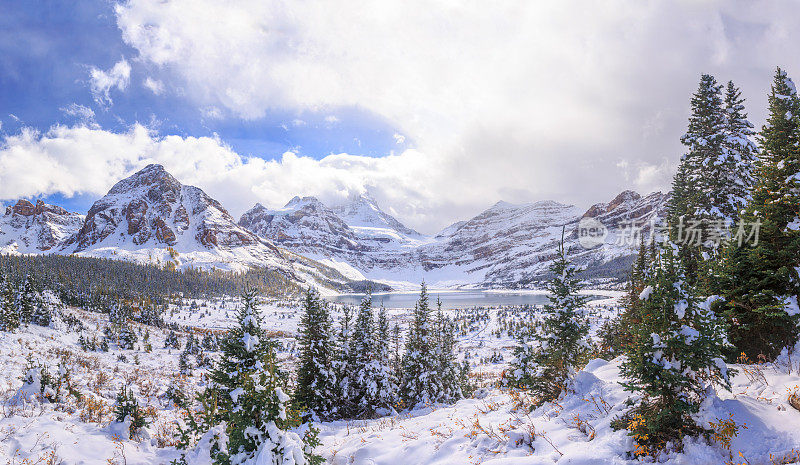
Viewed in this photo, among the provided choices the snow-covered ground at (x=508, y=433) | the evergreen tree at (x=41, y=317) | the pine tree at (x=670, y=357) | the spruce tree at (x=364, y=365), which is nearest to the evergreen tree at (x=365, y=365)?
the spruce tree at (x=364, y=365)

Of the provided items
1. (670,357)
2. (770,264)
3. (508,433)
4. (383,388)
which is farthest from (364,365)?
(770,264)

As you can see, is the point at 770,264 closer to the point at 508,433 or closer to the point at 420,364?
the point at 508,433

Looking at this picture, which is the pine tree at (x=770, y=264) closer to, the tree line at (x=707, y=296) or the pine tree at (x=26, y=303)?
the tree line at (x=707, y=296)

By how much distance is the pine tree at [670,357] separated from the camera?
18.2 feet

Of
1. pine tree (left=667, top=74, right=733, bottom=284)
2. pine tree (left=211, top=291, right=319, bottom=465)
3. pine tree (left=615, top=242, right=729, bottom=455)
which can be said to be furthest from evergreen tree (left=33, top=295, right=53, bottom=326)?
pine tree (left=667, top=74, right=733, bottom=284)

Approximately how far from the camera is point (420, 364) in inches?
981

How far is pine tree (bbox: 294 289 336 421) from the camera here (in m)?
20.0

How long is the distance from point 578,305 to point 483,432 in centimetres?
558

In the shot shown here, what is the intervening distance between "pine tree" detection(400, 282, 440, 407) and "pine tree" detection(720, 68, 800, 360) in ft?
59.0

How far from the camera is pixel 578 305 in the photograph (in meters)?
10.8

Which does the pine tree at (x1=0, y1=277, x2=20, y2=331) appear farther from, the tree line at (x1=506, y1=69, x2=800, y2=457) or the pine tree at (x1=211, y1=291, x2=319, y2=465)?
the tree line at (x1=506, y1=69, x2=800, y2=457)

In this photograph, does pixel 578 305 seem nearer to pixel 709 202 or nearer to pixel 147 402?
pixel 709 202

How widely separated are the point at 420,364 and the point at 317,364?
815 cm

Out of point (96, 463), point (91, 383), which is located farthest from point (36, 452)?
point (91, 383)
